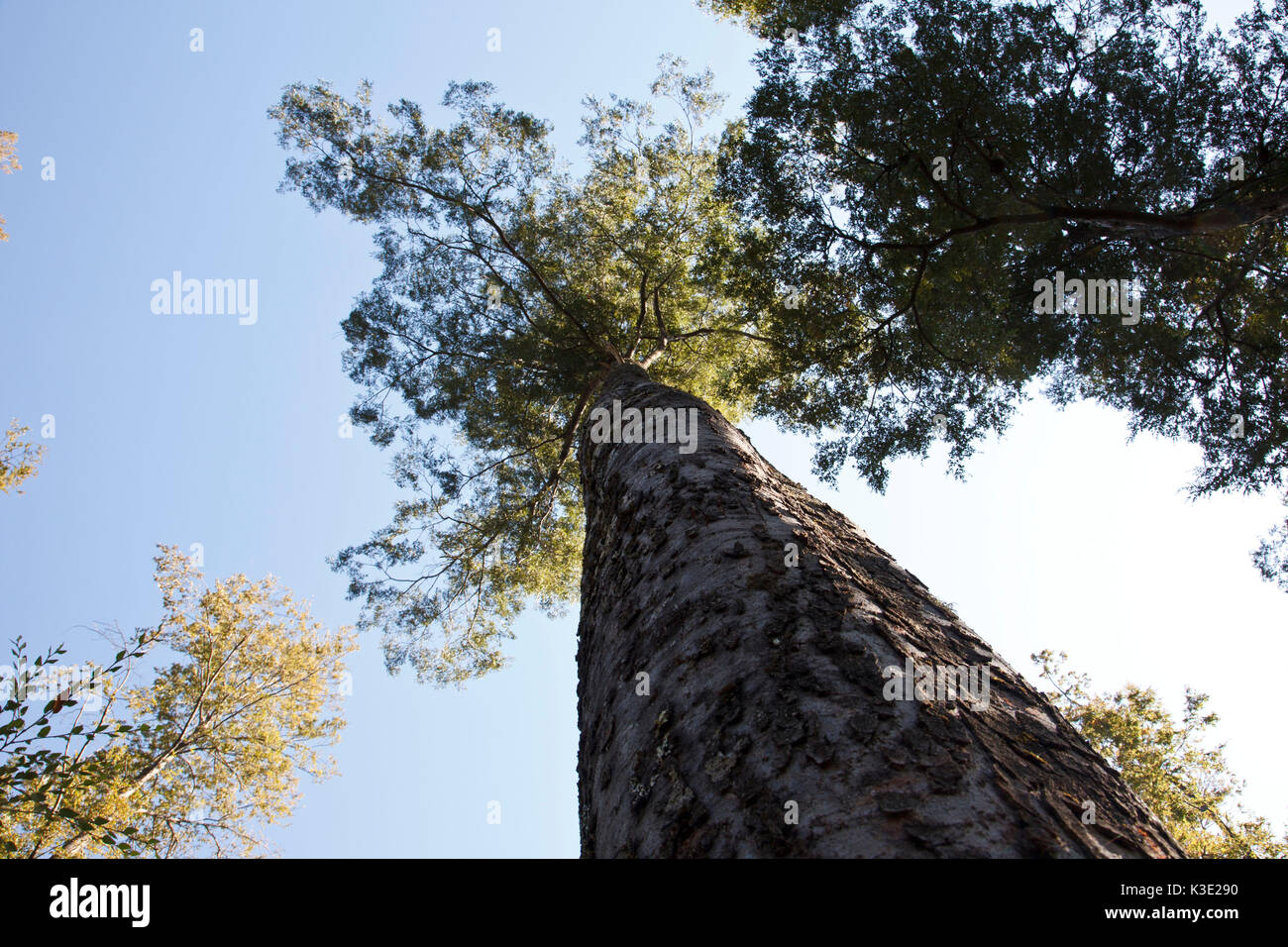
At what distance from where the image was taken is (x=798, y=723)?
1467mm

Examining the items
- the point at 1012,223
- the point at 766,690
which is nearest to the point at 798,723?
the point at 766,690

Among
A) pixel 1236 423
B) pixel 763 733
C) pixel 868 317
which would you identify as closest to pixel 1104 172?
pixel 868 317

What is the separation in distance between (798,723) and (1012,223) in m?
7.01

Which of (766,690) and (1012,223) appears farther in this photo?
(1012,223)

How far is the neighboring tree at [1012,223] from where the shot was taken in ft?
22.2

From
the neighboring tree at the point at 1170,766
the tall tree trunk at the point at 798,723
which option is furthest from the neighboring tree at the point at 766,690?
the neighboring tree at the point at 1170,766

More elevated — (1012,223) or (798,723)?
(1012,223)

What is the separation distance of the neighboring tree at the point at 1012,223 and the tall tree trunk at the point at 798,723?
5.71 m

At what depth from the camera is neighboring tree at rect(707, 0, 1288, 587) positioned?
22.2 feet

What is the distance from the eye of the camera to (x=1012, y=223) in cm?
684

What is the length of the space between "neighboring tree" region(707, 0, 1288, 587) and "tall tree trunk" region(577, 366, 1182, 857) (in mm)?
5706

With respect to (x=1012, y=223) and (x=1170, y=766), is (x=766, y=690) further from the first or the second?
(x=1170, y=766)

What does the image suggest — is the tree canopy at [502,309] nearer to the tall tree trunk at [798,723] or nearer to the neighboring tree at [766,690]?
the neighboring tree at [766,690]
